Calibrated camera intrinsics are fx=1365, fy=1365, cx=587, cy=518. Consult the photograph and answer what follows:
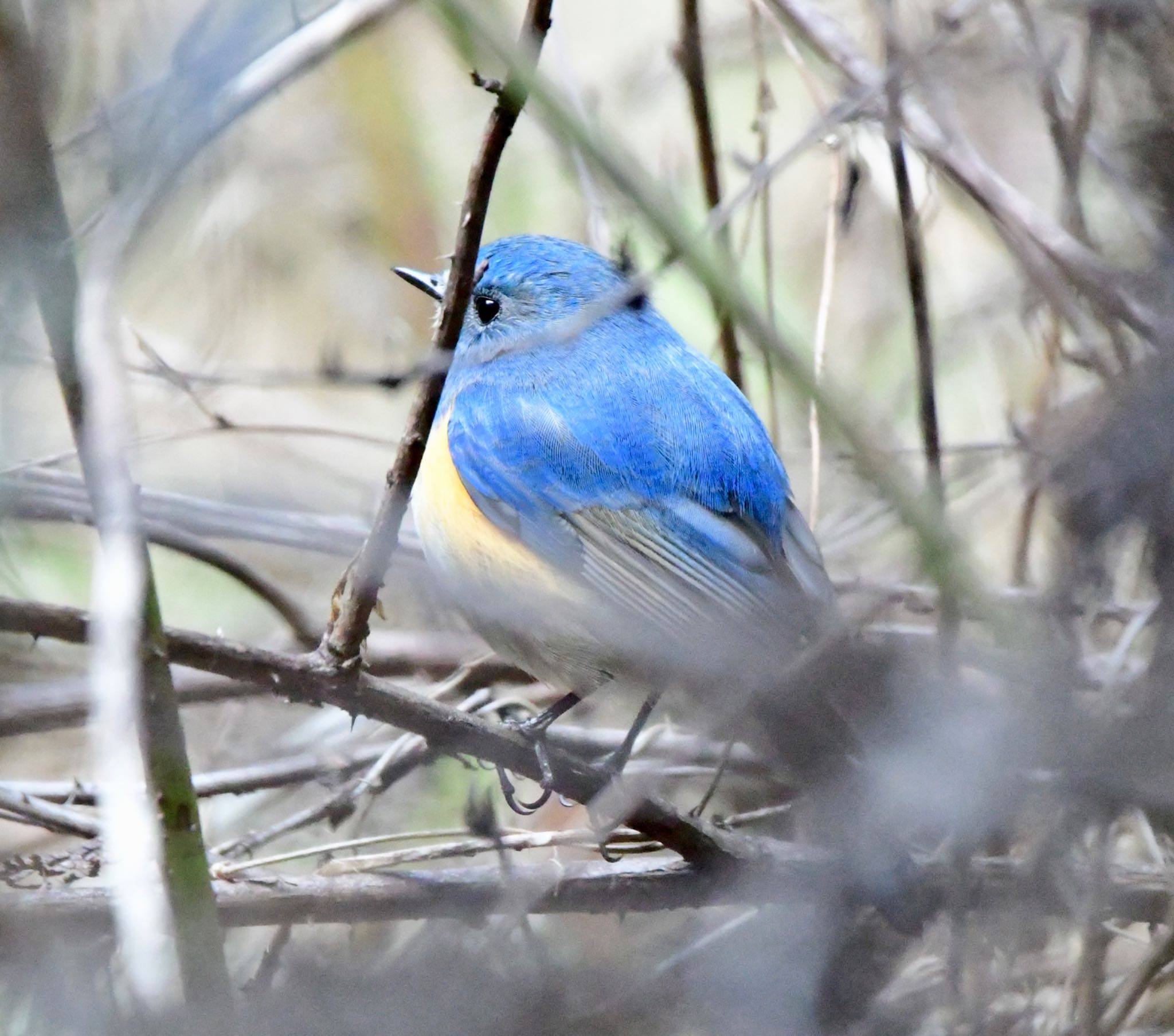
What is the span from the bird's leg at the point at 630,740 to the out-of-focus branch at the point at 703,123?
2.86 feet

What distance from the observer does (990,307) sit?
3.57 metres

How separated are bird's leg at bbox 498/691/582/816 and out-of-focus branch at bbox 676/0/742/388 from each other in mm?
925

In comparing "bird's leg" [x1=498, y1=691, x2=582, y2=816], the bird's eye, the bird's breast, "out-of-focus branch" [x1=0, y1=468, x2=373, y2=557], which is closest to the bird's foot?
"bird's leg" [x1=498, y1=691, x2=582, y2=816]

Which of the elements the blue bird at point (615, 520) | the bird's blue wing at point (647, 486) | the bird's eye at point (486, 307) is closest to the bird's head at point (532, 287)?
the bird's eye at point (486, 307)

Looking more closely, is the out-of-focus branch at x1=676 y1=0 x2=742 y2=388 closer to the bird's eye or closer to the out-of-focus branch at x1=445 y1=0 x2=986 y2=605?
the bird's eye

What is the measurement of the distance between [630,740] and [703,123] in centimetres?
155

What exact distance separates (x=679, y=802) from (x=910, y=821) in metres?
1.58

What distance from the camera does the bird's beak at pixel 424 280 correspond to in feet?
11.1

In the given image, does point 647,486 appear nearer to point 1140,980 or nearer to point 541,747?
point 541,747

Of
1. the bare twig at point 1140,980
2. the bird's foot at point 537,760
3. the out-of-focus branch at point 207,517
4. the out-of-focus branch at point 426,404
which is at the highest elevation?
the out-of-focus branch at point 207,517

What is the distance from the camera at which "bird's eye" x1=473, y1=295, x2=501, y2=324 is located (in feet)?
11.6

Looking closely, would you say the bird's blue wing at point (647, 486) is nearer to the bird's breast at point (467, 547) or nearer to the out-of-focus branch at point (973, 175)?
the bird's breast at point (467, 547)

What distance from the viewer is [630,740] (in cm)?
303

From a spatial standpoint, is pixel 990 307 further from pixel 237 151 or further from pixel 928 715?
pixel 237 151
